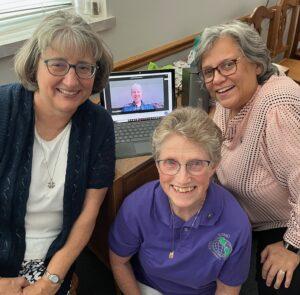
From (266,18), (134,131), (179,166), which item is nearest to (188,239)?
(179,166)

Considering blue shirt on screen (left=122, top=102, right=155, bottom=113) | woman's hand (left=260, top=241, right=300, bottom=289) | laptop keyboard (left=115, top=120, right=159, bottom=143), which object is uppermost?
blue shirt on screen (left=122, top=102, right=155, bottom=113)

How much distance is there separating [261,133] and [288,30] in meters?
2.13

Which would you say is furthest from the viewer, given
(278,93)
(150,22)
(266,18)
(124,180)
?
(266,18)

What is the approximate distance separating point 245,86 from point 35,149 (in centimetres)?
76

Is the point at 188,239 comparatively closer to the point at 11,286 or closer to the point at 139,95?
the point at 11,286

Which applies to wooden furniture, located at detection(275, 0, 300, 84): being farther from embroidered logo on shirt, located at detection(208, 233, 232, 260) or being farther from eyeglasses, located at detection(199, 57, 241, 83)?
embroidered logo on shirt, located at detection(208, 233, 232, 260)

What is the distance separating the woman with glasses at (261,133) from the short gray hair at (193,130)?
0.22 meters

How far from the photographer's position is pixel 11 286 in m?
1.14

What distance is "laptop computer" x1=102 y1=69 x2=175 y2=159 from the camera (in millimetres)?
1563

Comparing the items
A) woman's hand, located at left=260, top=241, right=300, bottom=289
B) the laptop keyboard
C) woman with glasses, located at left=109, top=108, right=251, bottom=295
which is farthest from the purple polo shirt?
the laptop keyboard

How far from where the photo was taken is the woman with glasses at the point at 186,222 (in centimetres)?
107

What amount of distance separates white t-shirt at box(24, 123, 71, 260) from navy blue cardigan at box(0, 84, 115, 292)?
2 centimetres

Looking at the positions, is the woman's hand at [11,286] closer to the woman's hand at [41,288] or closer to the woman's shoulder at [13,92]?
the woman's hand at [41,288]

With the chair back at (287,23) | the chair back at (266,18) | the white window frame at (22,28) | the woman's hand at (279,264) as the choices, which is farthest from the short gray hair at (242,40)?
the chair back at (287,23)
